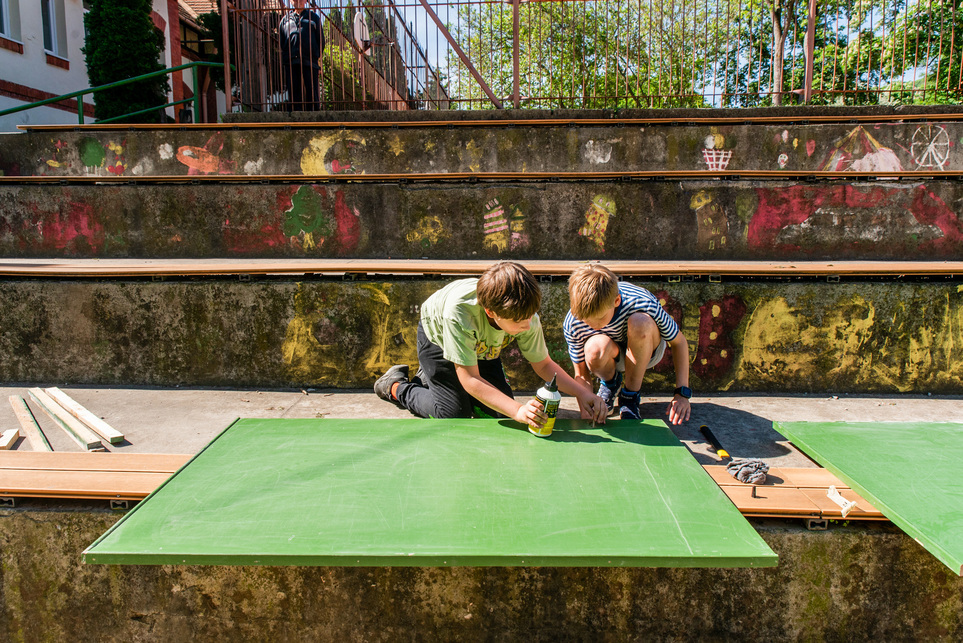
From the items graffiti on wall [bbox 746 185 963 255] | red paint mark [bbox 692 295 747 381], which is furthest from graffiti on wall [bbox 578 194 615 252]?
red paint mark [bbox 692 295 747 381]

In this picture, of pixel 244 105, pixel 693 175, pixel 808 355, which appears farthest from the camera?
pixel 244 105

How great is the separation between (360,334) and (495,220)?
1.66m

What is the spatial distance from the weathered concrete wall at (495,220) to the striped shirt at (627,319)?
5.54ft

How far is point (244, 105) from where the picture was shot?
7770 millimetres

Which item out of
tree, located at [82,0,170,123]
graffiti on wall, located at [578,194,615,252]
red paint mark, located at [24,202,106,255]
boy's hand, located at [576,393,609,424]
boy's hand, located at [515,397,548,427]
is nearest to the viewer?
boy's hand, located at [515,397,548,427]

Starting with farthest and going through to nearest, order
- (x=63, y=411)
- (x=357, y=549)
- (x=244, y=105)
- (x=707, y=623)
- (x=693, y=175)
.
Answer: (x=244, y=105) → (x=693, y=175) → (x=63, y=411) → (x=707, y=623) → (x=357, y=549)

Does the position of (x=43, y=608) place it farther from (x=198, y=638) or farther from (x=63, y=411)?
(x=63, y=411)

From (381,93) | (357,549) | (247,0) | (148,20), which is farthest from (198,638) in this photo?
(148,20)

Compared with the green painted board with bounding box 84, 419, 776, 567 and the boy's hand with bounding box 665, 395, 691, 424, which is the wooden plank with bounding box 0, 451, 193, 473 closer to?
the green painted board with bounding box 84, 419, 776, 567

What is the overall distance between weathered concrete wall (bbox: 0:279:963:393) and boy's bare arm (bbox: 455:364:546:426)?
3.95 feet

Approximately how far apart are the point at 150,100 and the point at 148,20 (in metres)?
2.00

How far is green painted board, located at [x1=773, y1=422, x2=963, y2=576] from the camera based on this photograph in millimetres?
1749

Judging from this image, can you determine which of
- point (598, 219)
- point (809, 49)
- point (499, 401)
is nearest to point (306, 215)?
point (598, 219)

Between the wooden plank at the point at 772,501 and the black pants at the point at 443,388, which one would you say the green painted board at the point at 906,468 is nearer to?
the wooden plank at the point at 772,501
